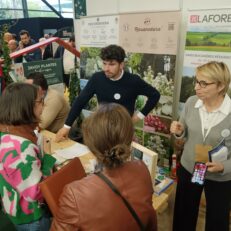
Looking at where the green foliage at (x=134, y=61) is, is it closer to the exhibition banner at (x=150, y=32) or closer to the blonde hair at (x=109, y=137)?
the exhibition banner at (x=150, y=32)

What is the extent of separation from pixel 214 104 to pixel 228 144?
0.25 m

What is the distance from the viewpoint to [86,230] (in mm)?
895

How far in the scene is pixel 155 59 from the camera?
3.02 metres

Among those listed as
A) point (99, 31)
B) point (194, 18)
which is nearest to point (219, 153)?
point (194, 18)

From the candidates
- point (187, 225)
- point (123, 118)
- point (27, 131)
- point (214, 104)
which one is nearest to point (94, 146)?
point (123, 118)

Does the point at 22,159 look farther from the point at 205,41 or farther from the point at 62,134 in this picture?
the point at 205,41

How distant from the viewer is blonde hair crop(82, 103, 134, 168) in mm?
932

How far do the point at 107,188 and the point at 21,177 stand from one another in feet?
1.52

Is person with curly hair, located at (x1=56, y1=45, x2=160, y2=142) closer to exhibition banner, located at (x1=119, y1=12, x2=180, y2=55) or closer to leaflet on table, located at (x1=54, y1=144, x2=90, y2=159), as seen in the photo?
leaflet on table, located at (x1=54, y1=144, x2=90, y2=159)

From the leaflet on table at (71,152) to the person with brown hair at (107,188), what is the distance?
3.43 ft

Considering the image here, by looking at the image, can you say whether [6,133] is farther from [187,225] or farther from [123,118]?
[187,225]

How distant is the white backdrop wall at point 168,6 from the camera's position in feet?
8.76

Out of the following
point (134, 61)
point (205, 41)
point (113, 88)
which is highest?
point (205, 41)

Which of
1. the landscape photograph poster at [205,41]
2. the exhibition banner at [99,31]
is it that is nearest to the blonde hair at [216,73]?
the landscape photograph poster at [205,41]
